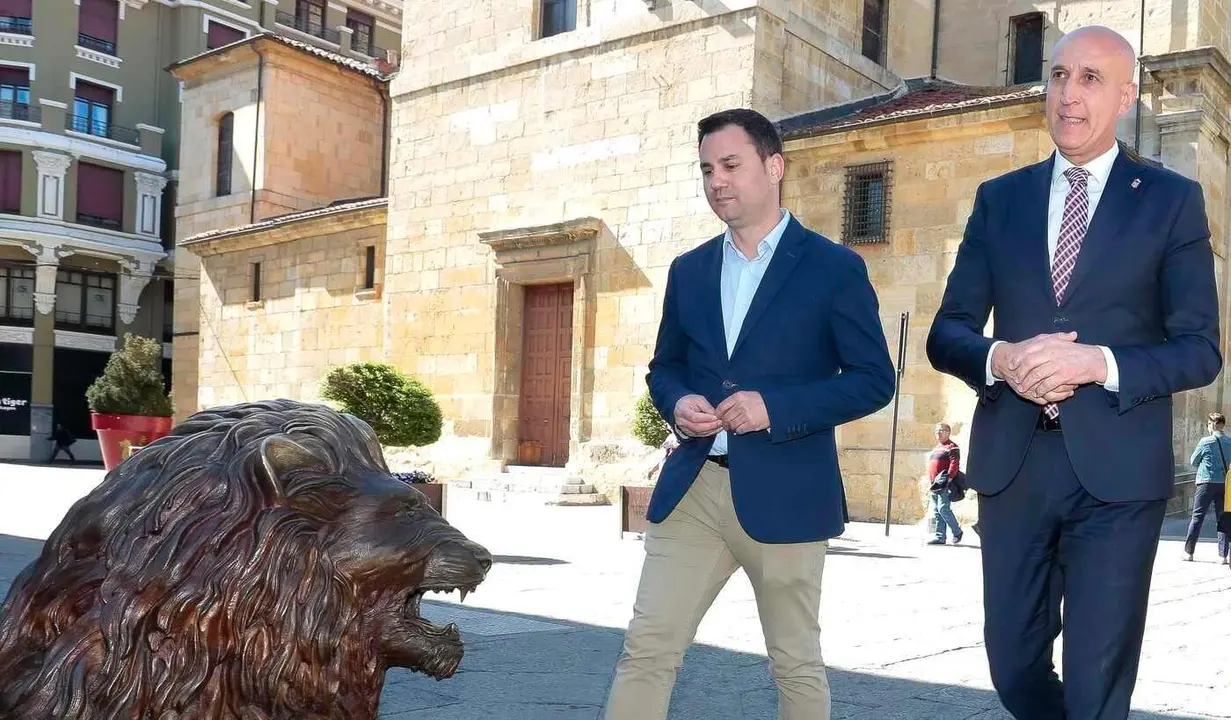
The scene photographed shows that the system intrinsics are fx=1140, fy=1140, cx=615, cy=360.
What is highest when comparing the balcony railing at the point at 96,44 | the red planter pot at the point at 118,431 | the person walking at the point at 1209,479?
the balcony railing at the point at 96,44

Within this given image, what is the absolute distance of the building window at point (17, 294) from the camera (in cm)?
3369

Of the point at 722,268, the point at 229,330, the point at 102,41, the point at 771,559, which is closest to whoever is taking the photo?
the point at 771,559

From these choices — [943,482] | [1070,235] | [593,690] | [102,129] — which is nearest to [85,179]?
[102,129]

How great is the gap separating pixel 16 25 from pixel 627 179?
24376 millimetres

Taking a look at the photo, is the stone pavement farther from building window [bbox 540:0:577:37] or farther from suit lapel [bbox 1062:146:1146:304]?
building window [bbox 540:0:577:37]

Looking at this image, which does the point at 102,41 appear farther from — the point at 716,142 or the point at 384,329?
the point at 716,142

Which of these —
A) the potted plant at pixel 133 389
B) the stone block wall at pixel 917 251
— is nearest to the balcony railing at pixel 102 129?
the potted plant at pixel 133 389

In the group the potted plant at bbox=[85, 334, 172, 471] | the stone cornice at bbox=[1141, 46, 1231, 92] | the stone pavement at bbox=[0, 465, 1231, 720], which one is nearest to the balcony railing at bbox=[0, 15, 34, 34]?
the potted plant at bbox=[85, 334, 172, 471]

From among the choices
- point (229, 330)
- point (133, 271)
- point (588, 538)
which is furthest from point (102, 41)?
point (588, 538)

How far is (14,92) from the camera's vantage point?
110ft

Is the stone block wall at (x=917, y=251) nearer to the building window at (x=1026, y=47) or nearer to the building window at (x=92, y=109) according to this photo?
the building window at (x=1026, y=47)

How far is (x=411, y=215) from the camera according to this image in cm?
2106

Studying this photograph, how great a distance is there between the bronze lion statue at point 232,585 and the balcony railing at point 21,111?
36618 mm

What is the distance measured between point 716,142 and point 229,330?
2353 centimetres
